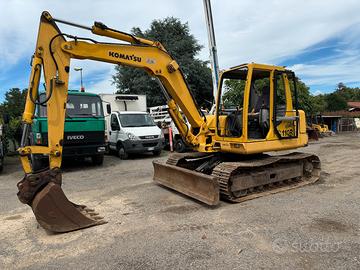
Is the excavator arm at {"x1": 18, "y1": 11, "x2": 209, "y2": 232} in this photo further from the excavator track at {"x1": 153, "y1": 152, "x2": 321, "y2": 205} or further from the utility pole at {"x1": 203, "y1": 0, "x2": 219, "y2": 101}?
the utility pole at {"x1": 203, "y1": 0, "x2": 219, "y2": 101}

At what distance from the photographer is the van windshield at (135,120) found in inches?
524

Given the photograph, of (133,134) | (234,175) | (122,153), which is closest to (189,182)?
(234,175)

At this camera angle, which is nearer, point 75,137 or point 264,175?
point 264,175

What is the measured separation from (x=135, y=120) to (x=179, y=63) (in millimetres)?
15847

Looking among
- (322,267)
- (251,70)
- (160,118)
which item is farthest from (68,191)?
(160,118)

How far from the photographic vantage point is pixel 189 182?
6273mm

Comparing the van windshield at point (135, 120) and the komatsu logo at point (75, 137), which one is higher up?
the van windshield at point (135, 120)

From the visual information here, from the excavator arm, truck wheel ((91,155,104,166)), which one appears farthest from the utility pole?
the excavator arm

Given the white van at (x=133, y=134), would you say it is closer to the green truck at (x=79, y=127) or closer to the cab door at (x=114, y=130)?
the cab door at (x=114, y=130)

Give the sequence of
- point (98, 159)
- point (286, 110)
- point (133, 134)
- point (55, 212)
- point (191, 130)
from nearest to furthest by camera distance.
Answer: point (55, 212)
point (286, 110)
point (191, 130)
point (98, 159)
point (133, 134)

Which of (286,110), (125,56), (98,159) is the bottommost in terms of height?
(98,159)

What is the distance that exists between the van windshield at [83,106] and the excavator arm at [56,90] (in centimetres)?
501

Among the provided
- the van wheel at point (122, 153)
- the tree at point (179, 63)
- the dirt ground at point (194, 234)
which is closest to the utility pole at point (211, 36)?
the van wheel at point (122, 153)

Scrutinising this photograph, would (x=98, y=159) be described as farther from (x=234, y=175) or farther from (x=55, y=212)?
(x=55, y=212)
